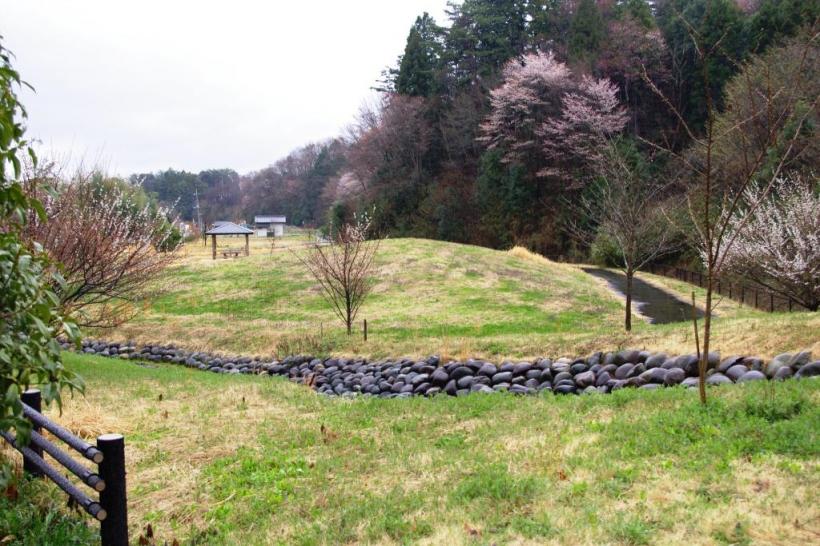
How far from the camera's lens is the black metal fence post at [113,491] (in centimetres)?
309

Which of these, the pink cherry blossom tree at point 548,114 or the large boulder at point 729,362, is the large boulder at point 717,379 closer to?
the large boulder at point 729,362

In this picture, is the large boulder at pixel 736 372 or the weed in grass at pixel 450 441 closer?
the weed in grass at pixel 450 441

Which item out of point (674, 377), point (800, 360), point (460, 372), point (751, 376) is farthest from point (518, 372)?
point (800, 360)

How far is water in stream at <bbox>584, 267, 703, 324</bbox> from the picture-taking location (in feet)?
54.2

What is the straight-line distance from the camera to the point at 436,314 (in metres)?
16.1

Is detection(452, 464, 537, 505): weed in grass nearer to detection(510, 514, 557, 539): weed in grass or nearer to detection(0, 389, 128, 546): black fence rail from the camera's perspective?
detection(510, 514, 557, 539): weed in grass

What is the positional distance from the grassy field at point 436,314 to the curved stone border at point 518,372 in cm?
49

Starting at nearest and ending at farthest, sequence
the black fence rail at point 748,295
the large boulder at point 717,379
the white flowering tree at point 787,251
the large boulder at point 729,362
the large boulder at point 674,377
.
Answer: the large boulder at point 717,379
the large boulder at point 729,362
the large boulder at point 674,377
the white flowering tree at point 787,251
the black fence rail at point 748,295

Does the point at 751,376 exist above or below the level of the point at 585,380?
above

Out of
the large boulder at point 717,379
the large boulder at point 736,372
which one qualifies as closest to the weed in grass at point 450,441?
the large boulder at point 717,379

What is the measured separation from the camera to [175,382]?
9516 millimetres

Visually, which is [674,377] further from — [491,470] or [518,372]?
[491,470]

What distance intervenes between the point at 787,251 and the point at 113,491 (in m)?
14.4

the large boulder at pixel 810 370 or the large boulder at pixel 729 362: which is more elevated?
the large boulder at pixel 810 370
